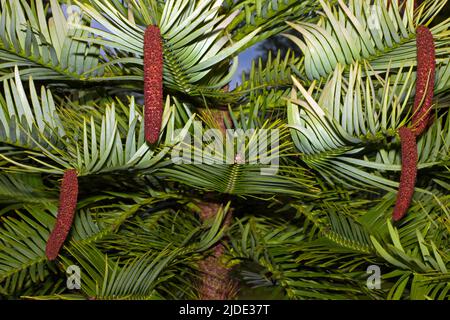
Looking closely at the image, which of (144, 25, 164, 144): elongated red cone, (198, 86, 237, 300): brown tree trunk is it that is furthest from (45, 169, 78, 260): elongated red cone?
(198, 86, 237, 300): brown tree trunk

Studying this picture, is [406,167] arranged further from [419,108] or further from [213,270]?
[213,270]

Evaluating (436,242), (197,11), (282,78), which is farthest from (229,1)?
(436,242)

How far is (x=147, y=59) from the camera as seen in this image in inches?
21.5

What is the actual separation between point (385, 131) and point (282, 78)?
0.23 m

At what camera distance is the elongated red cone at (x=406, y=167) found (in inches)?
22.6

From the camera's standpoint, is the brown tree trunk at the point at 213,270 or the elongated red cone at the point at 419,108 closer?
the elongated red cone at the point at 419,108

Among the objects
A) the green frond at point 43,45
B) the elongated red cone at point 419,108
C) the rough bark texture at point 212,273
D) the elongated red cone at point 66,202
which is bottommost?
the rough bark texture at point 212,273

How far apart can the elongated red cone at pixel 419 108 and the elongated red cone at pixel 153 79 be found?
0.26 meters

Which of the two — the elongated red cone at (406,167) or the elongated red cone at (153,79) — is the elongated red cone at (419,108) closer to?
the elongated red cone at (406,167)

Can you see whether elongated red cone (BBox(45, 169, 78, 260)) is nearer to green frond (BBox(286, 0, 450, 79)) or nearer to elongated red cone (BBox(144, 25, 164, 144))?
elongated red cone (BBox(144, 25, 164, 144))

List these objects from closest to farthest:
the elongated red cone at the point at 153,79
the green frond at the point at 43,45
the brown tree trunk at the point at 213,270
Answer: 1. the elongated red cone at the point at 153,79
2. the green frond at the point at 43,45
3. the brown tree trunk at the point at 213,270

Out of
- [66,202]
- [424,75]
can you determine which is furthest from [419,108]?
[66,202]

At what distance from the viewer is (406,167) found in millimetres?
593

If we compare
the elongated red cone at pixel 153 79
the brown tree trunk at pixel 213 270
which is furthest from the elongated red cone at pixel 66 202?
the brown tree trunk at pixel 213 270
